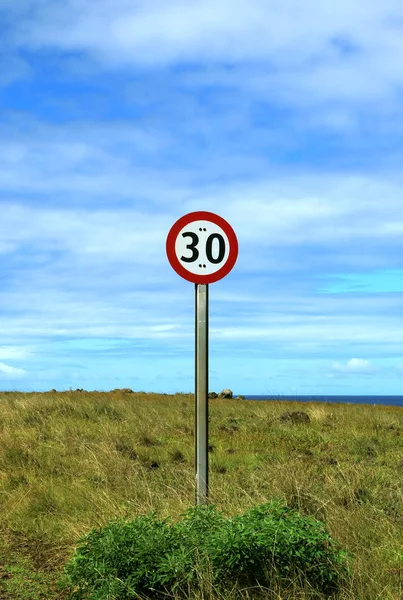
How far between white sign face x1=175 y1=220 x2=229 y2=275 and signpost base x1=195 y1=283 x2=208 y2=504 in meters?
0.23

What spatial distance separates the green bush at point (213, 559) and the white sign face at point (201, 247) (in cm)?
295

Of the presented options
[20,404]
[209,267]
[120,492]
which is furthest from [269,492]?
[20,404]

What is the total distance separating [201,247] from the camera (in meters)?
7.87

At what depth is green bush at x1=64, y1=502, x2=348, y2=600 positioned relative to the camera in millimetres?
5258

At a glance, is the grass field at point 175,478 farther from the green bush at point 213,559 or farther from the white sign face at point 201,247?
the white sign face at point 201,247

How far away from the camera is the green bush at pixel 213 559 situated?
526cm

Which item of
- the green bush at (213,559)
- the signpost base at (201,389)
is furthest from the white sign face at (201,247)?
the green bush at (213,559)

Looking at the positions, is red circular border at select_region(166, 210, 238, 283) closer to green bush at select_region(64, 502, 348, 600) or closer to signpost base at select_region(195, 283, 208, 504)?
signpost base at select_region(195, 283, 208, 504)

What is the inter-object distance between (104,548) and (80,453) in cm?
653

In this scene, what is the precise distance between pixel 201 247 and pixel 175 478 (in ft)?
11.7

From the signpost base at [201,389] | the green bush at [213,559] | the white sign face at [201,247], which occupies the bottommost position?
the green bush at [213,559]

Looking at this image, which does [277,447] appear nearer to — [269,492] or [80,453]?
[80,453]

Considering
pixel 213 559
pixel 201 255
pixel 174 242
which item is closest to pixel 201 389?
pixel 201 255

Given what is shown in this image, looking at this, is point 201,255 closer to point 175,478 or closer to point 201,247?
point 201,247
